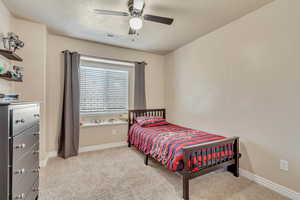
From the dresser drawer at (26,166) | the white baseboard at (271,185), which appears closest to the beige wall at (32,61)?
the dresser drawer at (26,166)

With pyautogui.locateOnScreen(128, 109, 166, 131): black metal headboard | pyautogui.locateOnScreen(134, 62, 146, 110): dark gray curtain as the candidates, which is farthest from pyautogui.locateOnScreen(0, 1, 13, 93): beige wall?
pyautogui.locateOnScreen(134, 62, 146, 110): dark gray curtain

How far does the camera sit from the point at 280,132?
1.88 metres

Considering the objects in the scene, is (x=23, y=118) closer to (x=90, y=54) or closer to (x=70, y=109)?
(x=70, y=109)

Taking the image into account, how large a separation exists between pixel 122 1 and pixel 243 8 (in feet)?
5.96

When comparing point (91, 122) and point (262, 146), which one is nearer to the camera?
point (262, 146)

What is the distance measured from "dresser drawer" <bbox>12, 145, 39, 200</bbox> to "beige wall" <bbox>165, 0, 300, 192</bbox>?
9.37 ft

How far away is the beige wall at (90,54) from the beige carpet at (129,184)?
743mm

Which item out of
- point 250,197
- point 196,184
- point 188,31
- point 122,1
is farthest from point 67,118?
point 250,197

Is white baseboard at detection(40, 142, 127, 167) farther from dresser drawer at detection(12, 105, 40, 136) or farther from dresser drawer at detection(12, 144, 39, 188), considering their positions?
dresser drawer at detection(12, 105, 40, 136)

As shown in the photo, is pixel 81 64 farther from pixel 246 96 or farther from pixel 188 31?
pixel 246 96

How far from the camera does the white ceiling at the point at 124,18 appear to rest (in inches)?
80.0

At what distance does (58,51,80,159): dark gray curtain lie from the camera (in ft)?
9.71

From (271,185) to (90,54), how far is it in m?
4.10

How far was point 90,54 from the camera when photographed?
131 inches
